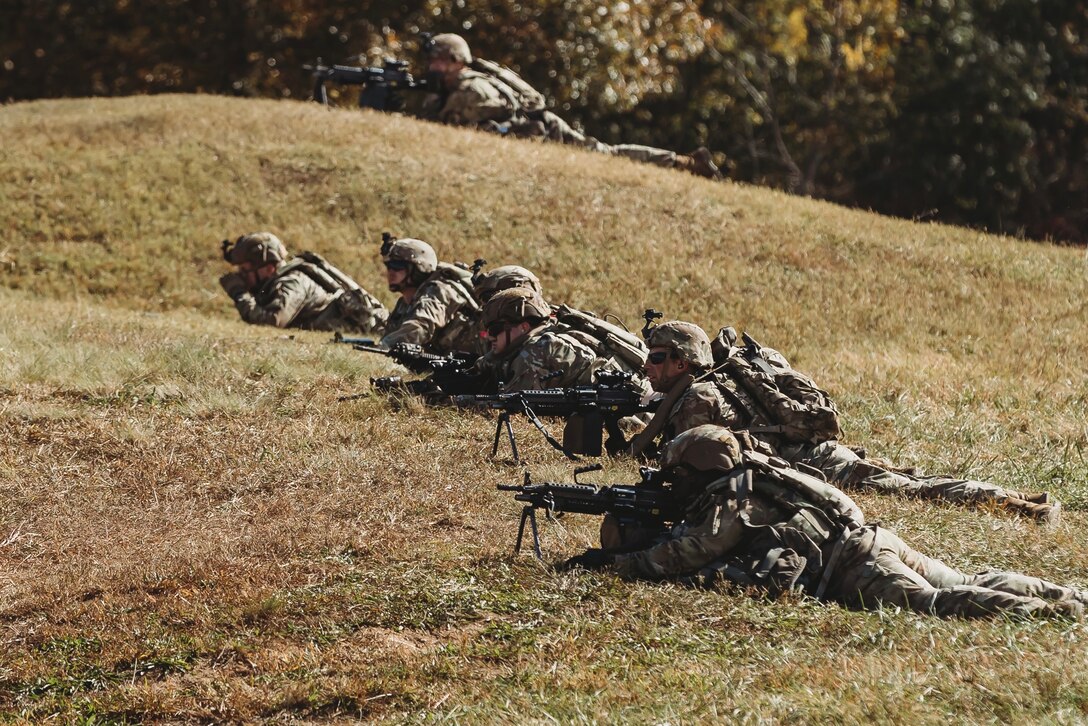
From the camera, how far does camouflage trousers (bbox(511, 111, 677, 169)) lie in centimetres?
2589

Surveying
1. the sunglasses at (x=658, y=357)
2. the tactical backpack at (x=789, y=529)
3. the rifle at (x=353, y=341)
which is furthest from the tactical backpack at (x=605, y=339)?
the tactical backpack at (x=789, y=529)

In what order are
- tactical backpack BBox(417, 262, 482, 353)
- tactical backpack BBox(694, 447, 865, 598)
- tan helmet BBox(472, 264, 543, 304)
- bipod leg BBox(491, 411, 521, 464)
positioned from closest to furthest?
tactical backpack BBox(694, 447, 865, 598)
bipod leg BBox(491, 411, 521, 464)
tan helmet BBox(472, 264, 543, 304)
tactical backpack BBox(417, 262, 482, 353)

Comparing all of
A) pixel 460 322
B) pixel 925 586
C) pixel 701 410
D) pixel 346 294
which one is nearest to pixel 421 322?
pixel 460 322

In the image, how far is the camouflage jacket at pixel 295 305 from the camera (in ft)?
57.2

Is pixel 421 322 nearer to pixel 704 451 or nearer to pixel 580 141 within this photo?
pixel 704 451

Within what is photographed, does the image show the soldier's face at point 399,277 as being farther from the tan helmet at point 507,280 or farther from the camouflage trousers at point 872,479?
the camouflage trousers at point 872,479

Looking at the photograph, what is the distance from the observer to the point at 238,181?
73.9 feet

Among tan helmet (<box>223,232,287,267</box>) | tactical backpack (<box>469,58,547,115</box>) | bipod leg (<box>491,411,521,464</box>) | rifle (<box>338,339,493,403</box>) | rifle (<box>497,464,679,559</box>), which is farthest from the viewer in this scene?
tactical backpack (<box>469,58,547,115</box>)

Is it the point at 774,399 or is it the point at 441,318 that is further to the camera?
the point at 441,318

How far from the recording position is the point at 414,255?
15039 millimetres

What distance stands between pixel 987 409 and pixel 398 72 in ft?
50.7

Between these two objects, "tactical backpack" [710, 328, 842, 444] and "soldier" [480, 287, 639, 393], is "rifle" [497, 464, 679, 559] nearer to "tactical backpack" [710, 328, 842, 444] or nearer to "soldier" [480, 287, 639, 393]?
"tactical backpack" [710, 328, 842, 444]

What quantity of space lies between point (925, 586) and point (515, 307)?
5504 mm

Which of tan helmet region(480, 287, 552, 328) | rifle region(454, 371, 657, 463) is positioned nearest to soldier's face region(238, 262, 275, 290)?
tan helmet region(480, 287, 552, 328)
